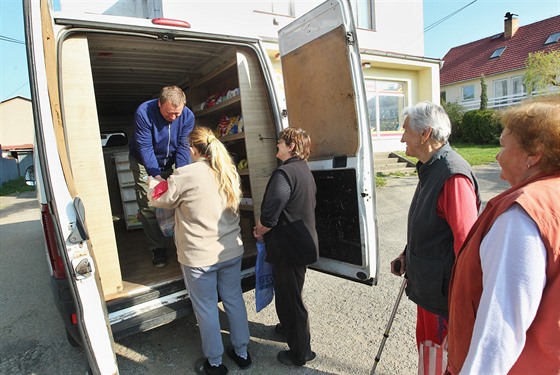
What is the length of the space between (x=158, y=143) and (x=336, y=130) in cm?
172

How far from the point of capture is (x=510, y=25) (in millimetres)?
26156

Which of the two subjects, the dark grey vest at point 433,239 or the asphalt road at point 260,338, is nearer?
the dark grey vest at point 433,239

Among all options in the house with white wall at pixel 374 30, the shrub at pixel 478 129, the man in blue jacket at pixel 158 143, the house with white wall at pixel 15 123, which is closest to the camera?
the man in blue jacket at pixel 158 143

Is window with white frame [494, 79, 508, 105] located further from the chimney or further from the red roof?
the chimney

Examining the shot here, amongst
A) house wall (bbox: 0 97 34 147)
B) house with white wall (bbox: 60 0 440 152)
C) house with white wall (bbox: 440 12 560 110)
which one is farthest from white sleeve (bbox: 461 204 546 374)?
house wall (bbox: 0 97 34 147)

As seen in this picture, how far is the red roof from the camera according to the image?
77.9ft

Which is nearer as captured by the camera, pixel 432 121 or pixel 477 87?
pixel 432 121

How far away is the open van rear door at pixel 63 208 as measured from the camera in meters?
1.90

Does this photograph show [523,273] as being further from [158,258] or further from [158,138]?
[158,258]

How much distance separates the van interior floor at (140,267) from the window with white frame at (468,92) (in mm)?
28144

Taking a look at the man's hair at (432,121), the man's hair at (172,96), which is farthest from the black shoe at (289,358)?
the man's hair at (172,96)

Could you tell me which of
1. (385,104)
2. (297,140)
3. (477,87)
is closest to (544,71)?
(385,104)

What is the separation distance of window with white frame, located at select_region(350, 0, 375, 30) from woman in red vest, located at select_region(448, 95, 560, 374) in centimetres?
1260

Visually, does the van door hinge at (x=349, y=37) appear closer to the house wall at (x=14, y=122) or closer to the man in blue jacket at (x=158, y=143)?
the man in blue jacket at (x=158, y=143)
